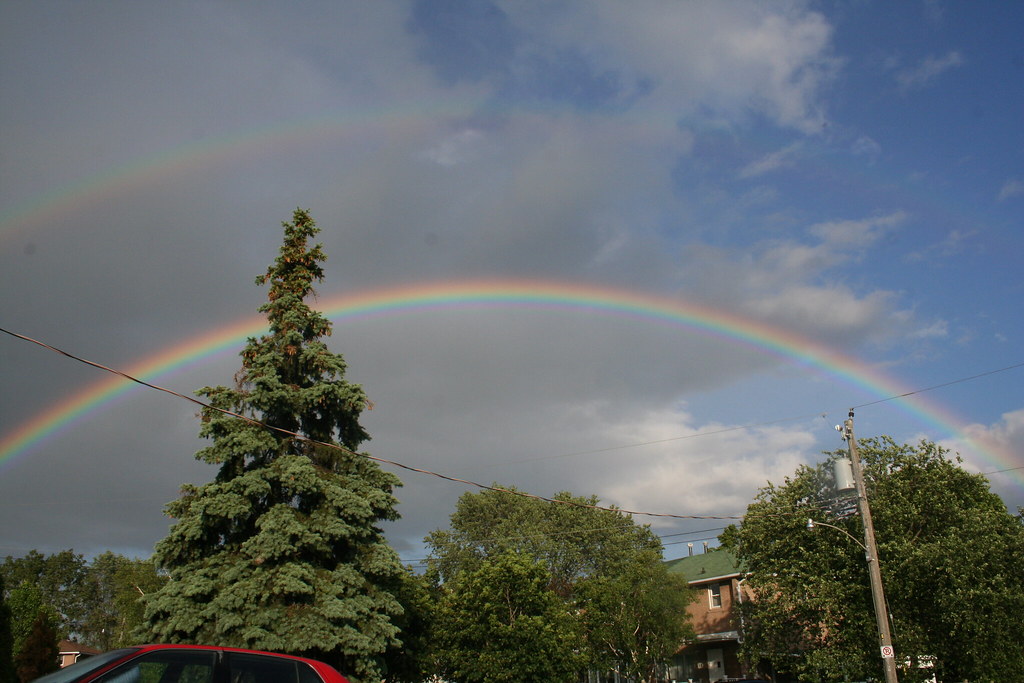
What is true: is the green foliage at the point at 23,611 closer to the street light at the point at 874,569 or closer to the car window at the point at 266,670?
the street light at the point at 874,569

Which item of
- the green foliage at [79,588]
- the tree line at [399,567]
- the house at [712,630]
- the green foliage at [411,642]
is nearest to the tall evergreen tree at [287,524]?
the tree line at [399,567]

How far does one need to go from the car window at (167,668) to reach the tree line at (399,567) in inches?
456

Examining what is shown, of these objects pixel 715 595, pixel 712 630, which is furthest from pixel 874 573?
pixel 715 595

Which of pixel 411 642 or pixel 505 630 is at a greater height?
pixel 505 630

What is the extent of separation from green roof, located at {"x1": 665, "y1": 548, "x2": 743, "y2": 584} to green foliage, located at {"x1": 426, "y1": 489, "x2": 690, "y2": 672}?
290 cm

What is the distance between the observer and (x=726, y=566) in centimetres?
5203

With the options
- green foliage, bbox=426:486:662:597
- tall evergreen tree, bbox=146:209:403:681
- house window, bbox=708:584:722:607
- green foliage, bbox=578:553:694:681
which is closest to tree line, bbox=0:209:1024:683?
tall evergreen tree, bbox=146:209:403:681

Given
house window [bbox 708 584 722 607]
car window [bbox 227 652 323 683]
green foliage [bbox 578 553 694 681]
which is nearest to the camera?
car window [bbox 227 652 323 683]

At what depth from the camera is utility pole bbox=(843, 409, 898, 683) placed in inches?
826

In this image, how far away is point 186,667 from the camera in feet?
21.4

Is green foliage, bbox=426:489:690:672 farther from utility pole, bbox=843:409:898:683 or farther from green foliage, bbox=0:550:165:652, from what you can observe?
green foliage, bbox=0:550:165:652

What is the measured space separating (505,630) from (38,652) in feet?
129

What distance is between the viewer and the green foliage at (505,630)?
1152 inches

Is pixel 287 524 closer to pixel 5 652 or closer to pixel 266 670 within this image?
pixel 266 670
